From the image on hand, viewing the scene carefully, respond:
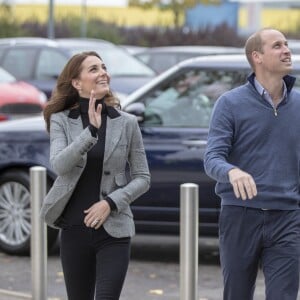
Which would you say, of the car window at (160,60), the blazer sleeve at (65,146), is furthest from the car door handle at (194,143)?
the car window at (160,60)

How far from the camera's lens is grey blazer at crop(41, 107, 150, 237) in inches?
217

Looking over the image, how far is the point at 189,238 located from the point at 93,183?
0.98 metres

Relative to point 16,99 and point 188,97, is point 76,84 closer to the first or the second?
point 188,97

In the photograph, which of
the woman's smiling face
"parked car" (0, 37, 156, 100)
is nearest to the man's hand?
the woman's smiling face

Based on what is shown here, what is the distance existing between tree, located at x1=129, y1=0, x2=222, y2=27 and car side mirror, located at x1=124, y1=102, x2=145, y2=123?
38.3m

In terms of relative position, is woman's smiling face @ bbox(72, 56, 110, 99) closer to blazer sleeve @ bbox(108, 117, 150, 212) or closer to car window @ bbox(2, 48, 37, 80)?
blazer sleeve @ bbox(108, 117, 150, 212)

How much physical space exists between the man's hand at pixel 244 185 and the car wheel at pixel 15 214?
472 centimetres

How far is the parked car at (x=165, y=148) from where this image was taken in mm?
8984

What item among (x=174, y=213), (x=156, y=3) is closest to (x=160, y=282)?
(x=174, y=213)

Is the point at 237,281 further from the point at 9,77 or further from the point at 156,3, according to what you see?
the point at 156,3

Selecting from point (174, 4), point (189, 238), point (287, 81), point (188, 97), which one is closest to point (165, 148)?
Result: point (188, 97)

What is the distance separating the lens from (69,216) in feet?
18.2

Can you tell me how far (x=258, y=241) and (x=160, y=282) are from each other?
343cm

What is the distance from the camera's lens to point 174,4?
161ft
